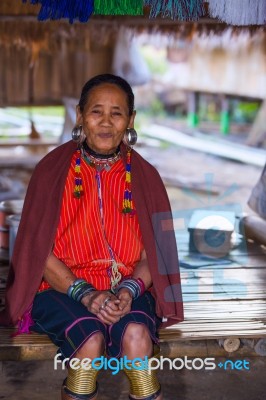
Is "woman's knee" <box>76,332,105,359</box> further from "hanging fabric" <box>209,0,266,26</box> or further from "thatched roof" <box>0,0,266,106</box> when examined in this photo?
"thatched roof" <box>0,0,266,106</box>

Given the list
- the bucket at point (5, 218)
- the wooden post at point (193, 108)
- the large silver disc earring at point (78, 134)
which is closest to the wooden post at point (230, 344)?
the large silver disc earring at point (78, 134)

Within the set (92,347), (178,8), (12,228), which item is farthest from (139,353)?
(12,228)

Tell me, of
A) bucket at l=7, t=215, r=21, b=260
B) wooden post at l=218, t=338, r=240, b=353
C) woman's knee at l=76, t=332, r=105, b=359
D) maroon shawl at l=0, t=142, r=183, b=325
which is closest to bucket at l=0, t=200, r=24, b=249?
bucket at l=7, t=215, r=21, b=260

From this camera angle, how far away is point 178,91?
16.6 meters

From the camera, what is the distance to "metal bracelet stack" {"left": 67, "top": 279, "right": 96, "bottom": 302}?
3015mm

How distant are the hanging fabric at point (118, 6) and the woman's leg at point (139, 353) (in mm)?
1422

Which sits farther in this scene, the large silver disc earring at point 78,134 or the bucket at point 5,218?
the bucket at point 5,218

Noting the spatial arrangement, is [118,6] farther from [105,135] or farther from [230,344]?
[230,344]

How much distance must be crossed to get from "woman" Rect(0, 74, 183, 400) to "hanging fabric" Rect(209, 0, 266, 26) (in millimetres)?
557

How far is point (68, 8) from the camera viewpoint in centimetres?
314

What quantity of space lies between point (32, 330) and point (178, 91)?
13801 mm

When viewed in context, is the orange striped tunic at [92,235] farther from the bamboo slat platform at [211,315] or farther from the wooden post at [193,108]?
the wooden post at [193,108]

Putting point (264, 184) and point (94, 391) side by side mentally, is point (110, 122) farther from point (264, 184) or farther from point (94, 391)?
point (264, 184)

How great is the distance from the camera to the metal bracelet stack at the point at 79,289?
302 cm
